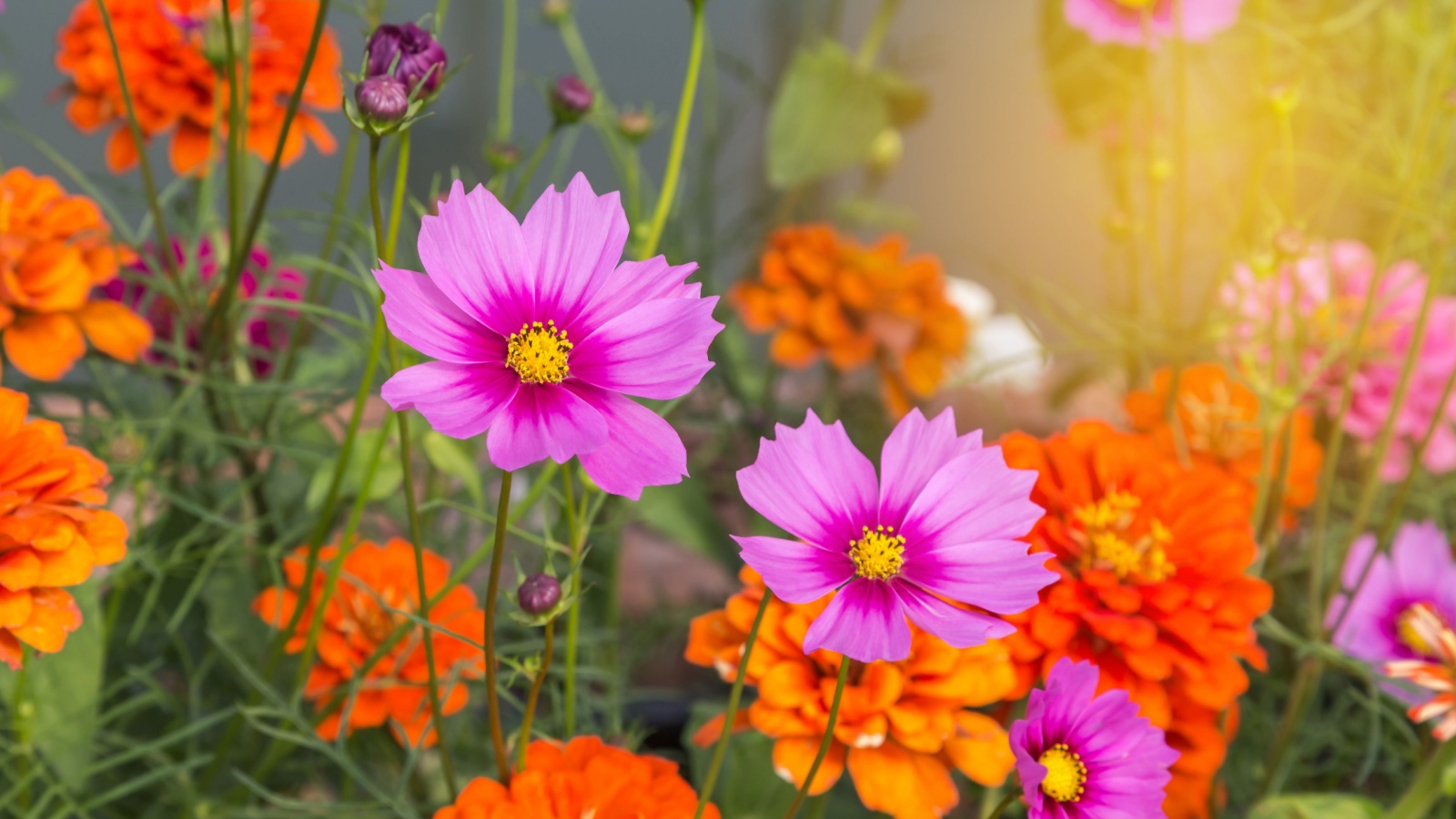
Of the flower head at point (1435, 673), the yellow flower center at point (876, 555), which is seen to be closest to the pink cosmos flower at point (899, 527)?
the yellow flower center at point (876, 555)

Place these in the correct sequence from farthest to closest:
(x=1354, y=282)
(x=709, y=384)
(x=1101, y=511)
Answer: (x=709, y=384) < (x=1354, y=282) < (x=1101, y=511)

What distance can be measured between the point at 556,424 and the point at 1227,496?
0.19 m

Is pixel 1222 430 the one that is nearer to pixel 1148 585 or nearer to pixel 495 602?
pixel 1148 585

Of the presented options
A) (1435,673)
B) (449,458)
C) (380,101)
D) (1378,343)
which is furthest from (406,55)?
(1378,343)

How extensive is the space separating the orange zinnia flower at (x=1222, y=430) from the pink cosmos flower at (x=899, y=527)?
0.73 ft

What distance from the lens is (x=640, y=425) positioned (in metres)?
0.19

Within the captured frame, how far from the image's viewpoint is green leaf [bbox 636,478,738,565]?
54 centimetres

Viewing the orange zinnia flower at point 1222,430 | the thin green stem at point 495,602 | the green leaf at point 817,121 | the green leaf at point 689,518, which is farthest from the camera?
the green leaf at point 817,121

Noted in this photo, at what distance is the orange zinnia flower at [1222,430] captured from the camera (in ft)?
1.35

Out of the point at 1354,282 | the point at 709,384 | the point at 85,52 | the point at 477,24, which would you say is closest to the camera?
the point at 85,52

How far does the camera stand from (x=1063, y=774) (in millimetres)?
218

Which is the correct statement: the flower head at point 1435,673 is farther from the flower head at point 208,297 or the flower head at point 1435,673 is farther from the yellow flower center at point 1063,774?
the flower head at point 208,297

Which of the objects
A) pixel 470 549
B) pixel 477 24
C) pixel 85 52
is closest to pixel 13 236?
pixel 85 52

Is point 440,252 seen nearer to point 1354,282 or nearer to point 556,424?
point 556,424
